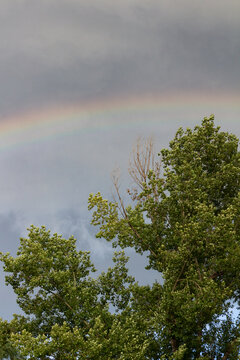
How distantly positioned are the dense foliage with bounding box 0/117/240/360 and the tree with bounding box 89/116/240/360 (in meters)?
0.06

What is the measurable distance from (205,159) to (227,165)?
228 cm

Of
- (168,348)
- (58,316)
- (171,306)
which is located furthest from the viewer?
(58,316)

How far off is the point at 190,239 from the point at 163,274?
8.13 feet

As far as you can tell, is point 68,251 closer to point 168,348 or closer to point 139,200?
point 139,200

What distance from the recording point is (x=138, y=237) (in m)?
26.1

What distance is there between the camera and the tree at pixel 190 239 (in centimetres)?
2316

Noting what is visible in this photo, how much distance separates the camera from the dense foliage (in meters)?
22.3

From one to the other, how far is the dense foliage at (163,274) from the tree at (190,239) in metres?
0.06

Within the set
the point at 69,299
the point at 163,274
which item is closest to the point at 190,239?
the point at 163,274

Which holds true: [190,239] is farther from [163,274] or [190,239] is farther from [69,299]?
[69,299]

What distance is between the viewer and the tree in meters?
23.2

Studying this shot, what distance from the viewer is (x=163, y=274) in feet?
78.1

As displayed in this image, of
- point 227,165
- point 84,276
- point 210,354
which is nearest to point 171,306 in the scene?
point 210,354

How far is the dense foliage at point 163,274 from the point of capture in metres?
22.3
